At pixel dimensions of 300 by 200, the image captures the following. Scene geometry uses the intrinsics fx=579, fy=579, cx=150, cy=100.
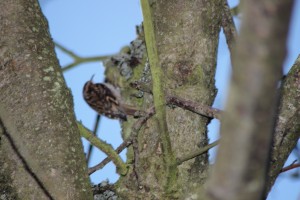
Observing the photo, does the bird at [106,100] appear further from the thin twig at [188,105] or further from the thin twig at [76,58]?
the thin twig at [188,105]

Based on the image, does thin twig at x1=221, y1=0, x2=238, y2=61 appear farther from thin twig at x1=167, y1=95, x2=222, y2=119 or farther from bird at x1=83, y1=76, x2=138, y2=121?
bird at x1=83, y1=76, x2=138, y2=121

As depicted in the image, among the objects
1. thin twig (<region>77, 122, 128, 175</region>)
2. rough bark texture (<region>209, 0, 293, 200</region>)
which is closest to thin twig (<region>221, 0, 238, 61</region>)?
thin twig (<region>77, 122, 128, 175</region>)

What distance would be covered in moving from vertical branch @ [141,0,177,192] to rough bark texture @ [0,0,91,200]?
26cm

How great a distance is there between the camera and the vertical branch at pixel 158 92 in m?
1.60

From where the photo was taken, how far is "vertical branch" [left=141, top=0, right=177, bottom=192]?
1.60 meters

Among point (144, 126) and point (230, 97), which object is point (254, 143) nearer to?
point (230, 97)

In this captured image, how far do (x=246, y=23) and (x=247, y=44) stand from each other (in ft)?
0.08

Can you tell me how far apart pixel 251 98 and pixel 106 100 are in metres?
2.39

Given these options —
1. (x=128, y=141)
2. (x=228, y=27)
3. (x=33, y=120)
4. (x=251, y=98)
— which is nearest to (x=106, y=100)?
(x=228, y=27)

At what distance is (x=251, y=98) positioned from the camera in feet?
2.29

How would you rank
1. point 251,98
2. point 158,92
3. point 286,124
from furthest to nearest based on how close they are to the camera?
point 286,124, point 158,92, point 251,98

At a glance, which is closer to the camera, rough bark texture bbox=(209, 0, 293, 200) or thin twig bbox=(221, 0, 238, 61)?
rough bark texture bbox=(209, 0, 293, 200)

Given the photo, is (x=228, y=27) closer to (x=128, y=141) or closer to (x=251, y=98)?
(x=128, y=141)

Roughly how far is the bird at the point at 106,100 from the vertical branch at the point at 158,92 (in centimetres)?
115
